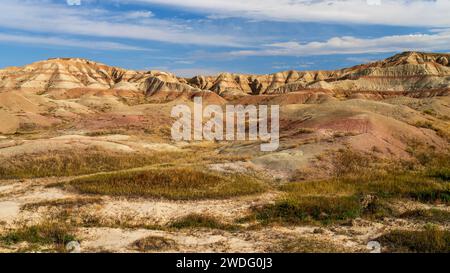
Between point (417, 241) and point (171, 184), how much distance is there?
526 inches

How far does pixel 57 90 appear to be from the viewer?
171125 mm

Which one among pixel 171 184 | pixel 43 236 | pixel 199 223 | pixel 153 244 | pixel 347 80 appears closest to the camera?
pixel 153 244

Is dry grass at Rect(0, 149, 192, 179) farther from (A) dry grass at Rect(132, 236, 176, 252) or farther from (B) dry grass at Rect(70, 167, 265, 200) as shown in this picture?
(A) dry grass at Rect(132, 236, 176, 252)

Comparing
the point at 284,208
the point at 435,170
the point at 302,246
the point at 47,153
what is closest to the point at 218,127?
the point at 47,153

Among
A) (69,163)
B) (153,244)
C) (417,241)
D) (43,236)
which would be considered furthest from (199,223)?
(69,163)

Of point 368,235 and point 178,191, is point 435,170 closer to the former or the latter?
point 368,235

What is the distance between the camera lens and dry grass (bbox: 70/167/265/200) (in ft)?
71.6

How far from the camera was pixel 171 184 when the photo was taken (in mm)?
23406

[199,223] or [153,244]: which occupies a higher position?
[153,244]

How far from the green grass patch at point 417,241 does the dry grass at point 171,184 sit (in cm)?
898

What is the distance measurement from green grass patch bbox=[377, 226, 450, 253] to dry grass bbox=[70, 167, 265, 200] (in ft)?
29.5

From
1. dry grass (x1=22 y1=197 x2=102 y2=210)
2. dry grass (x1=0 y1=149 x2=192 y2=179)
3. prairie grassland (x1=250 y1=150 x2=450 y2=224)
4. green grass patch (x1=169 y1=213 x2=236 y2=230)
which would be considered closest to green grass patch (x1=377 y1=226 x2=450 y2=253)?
prairie grassland (x1=250 y1=150 x2=450 y2=224)

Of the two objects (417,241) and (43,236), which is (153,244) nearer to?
(43,236)

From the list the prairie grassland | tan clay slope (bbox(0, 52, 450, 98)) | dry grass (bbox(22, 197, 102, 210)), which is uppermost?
tan clay slope (bbox(0, 52, 450, 98))
